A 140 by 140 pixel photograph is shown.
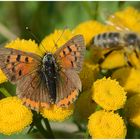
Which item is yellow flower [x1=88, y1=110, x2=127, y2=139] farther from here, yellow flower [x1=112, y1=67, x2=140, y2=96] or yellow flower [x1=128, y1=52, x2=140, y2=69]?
yellow flower [x1=128, y1=52, x2=140, y2=69]

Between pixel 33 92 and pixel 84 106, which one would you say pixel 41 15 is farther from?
pixel 33 92

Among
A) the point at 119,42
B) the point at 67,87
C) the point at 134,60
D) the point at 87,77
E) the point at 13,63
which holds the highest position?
the point at 13,63

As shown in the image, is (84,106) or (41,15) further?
(41,15)

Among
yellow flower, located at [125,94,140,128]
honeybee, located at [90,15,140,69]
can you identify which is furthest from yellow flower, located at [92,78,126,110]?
honeybee, located at [90,15,140,69]

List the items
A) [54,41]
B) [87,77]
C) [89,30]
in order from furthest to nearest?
[89,30]
[54,41]
[87,77]

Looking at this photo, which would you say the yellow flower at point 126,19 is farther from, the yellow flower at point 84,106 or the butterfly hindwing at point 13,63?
the butterfly hindwing at point 13,63

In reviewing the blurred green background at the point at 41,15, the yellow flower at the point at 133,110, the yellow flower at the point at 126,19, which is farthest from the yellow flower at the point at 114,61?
the blurred green background at the point at 41,15

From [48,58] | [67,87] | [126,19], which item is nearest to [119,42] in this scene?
[126,19]
